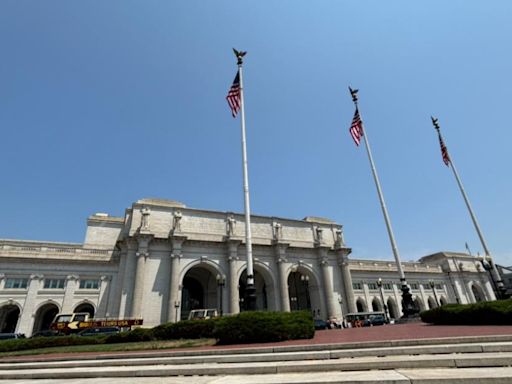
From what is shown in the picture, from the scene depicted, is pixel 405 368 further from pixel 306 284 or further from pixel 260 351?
pixel 306 284

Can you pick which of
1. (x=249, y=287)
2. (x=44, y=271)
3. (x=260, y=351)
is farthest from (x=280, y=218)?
(x=260, y=351)

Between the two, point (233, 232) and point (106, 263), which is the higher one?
point (233, 232)

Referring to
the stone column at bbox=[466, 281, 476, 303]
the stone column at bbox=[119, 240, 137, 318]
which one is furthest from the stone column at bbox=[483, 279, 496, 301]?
the stone column at bbox=[119, 240, 137, 318]

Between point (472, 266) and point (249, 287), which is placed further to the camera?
point (472, 266)

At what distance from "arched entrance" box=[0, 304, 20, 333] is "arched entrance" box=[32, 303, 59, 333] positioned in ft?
9.11

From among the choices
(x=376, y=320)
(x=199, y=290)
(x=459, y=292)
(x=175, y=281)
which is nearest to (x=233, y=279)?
(x=175, y=281)

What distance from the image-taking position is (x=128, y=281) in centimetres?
3578

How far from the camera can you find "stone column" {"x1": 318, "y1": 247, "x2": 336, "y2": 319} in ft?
147

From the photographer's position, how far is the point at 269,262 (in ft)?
145

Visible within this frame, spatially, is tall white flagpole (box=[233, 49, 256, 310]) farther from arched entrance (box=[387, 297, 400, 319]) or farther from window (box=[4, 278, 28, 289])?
arched entrance (box=[387, 297, 400, 319])

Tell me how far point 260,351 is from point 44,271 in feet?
135

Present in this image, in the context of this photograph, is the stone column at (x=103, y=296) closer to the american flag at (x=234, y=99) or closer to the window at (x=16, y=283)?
the window at (x=16, y=283)

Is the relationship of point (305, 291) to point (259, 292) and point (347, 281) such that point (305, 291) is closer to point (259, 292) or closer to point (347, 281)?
point (347, 281)

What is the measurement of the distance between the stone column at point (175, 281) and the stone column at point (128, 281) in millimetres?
4800
